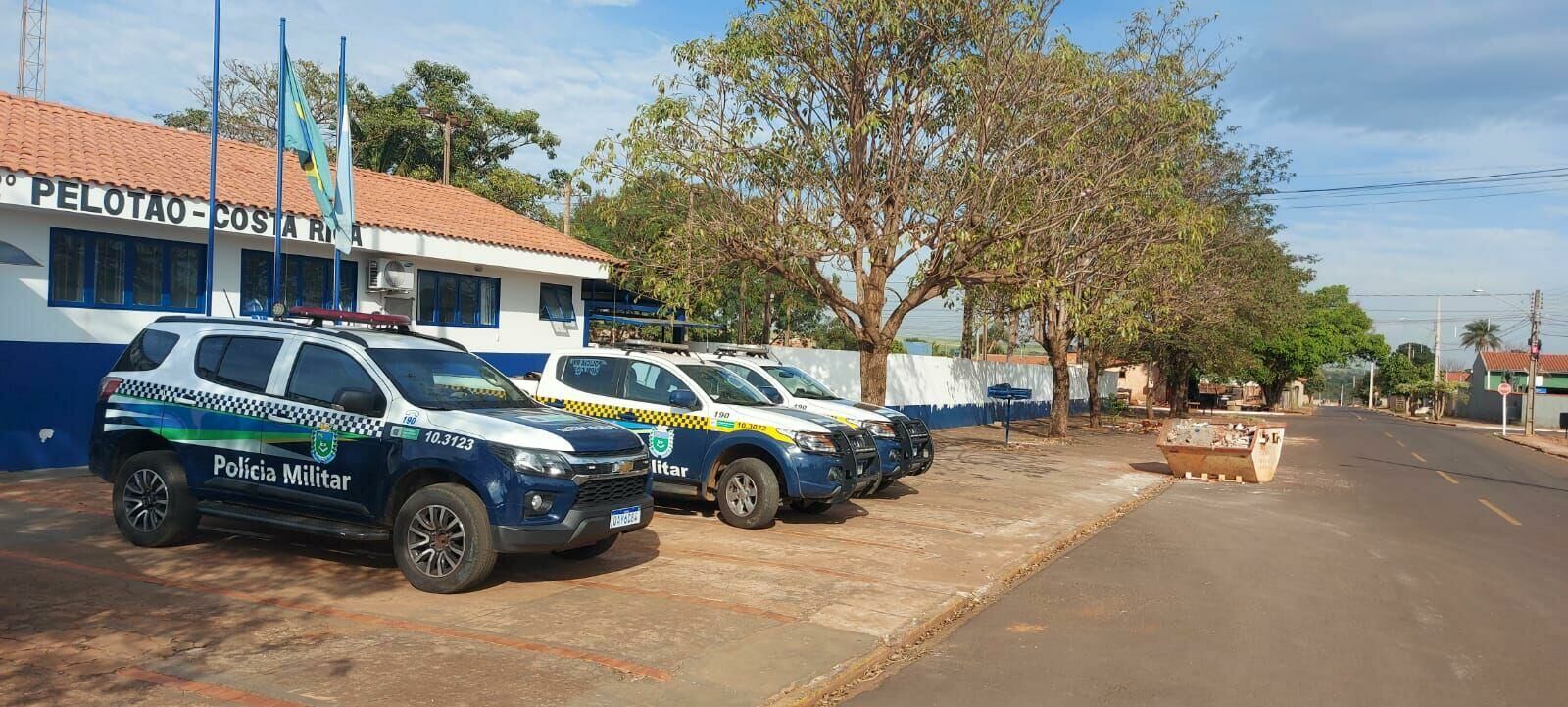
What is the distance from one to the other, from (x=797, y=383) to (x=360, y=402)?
28.1 feet

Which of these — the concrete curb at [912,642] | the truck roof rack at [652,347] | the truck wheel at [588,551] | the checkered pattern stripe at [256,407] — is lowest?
the concrete curb at [912,642]

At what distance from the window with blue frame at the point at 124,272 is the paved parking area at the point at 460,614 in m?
2.99

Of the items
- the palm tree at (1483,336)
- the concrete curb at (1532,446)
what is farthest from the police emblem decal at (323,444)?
the palm tree at (1483,336)

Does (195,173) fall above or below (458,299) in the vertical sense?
above

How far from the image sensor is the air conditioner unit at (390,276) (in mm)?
16734

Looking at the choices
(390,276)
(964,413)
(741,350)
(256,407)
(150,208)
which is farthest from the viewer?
(964,413)

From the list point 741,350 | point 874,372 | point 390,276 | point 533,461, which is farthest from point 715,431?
point 390,276

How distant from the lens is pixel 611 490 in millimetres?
7828

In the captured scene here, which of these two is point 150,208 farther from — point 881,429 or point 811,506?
point 881,429

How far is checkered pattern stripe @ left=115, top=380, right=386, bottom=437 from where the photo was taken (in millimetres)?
7652

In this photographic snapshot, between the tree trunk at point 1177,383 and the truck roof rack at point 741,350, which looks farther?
the tree trunk at point 1177,383

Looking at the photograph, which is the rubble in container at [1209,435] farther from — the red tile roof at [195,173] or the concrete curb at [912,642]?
the red tile roof at [195,173]

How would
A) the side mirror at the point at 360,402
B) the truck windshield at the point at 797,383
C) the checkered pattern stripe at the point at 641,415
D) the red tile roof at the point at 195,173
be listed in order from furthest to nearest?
the truck windshield at the point at 797,383 → the red tile roof at the point at 195,173 → the checkered pattern stripe at the point at 641,415 → the side mirror at the point at 360,402

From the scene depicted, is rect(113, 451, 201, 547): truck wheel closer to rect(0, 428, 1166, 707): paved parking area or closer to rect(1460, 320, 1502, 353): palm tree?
rect(0, 428, 1166, 707): paved parking area
